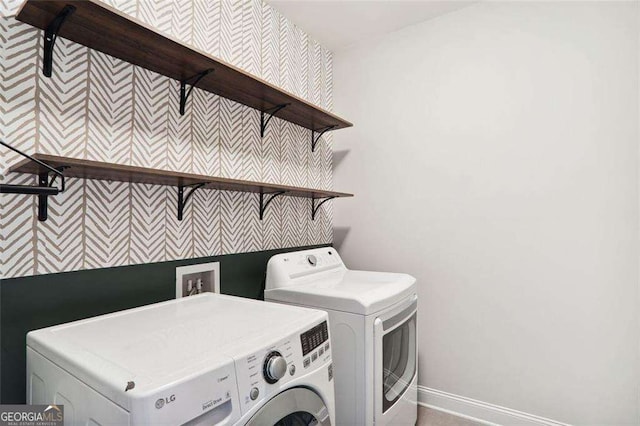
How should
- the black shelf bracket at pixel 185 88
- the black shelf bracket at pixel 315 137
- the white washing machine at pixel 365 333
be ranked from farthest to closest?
the black shelf bracket at pixel 315 137 → the black shelf bracket at pixel 185 88 → the white washing machine at pixel 365 333

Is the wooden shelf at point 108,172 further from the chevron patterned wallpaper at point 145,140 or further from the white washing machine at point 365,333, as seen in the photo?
the white washing machine at point 365,333

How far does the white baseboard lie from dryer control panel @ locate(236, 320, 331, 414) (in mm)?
1408

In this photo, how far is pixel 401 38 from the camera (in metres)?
2.37

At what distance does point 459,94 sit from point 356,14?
819 millimetres

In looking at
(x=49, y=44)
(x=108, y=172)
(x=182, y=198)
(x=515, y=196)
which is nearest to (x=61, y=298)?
(x=108, y=172)

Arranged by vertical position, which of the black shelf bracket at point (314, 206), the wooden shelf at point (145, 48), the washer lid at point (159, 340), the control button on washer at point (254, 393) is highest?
the wooden shelf at point (145, 48)

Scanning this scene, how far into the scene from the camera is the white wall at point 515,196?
5.67ft

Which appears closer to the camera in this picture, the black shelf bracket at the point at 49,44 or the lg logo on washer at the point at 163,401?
the lg logo on washer at the point at 163,401

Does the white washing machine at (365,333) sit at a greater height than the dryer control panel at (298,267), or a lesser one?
lesser

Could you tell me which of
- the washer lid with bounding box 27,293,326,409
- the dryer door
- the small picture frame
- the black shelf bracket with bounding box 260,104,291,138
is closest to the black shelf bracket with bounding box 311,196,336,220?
the black shelf bracket with bounding box 260,104,291,138

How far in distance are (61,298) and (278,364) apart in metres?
0.82

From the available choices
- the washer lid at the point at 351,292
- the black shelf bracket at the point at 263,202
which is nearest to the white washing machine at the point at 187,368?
the washer lid at the point at 351,292

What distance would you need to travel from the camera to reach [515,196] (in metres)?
1.97

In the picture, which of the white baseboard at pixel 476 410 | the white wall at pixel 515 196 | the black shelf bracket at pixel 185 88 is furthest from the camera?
the white baseboard at pixel 476 410
